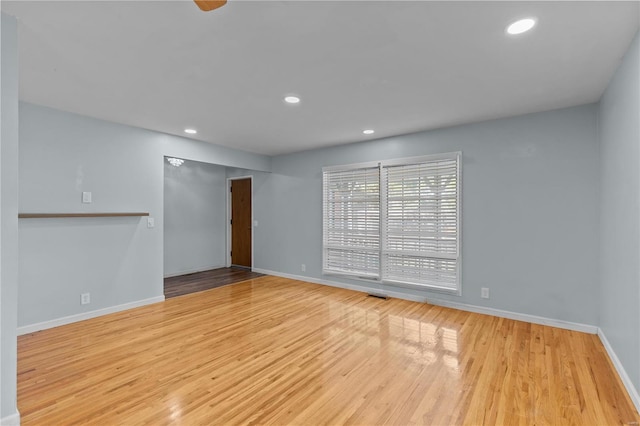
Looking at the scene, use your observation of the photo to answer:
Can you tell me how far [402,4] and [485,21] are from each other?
595 millimetres

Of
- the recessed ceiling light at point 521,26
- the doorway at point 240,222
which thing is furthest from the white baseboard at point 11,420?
the doorway at point 240,222

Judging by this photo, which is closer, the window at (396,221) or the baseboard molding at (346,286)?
the window at (396,221)

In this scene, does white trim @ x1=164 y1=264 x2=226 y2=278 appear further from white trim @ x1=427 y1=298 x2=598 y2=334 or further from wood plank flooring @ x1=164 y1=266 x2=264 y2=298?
white trim @ x1=427 y1=298 x2=598 y2=334

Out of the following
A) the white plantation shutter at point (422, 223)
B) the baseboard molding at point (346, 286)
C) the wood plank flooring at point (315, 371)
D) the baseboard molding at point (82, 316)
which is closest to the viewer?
the wood plank flooring at point (315, 371)

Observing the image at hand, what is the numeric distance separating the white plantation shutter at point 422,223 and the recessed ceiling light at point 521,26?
7.59 feet

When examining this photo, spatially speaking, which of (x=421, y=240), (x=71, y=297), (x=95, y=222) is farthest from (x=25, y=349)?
(x=421, y=240)

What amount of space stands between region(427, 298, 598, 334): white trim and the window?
22 cm

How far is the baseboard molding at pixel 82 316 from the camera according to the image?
132 inches

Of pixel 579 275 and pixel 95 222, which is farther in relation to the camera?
pixel 95 222

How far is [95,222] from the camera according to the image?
3898 mm

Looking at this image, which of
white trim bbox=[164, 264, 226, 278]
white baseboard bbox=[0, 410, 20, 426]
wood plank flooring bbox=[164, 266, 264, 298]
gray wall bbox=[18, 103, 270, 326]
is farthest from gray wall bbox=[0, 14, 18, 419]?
white trim bbox=[164, 264, 226, 278]

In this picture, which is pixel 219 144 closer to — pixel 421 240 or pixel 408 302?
pixel 421 240

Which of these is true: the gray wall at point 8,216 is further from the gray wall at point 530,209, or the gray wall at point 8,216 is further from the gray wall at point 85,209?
the gray wall at point 530,209

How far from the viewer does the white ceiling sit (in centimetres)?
182
